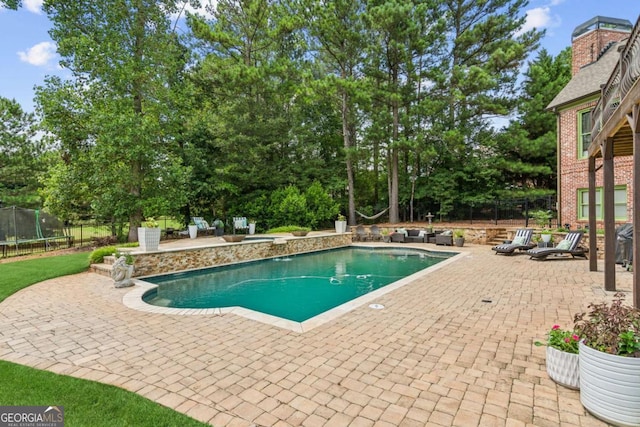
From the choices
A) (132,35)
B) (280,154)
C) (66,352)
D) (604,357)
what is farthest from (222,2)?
(604,357)

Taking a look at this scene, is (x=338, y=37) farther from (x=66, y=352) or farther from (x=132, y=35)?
(x=66, y=352)

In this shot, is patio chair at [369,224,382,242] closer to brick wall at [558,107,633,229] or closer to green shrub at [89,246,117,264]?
brick wall at [558,107,633,229]

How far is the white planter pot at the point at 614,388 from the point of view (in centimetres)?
228

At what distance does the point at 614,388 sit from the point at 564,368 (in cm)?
51

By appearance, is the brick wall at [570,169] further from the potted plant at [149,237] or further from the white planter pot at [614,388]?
the potted plant at [149,237]

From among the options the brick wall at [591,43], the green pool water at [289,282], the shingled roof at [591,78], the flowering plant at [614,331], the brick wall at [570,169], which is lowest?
→ the green pool water at [289,282]

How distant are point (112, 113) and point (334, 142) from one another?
14.3 m

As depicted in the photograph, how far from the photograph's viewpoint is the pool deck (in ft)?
8.34

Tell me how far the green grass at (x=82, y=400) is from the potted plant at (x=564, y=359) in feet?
9.99

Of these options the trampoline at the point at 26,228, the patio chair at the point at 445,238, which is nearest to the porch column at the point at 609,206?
the patio chair at the point at 445,238

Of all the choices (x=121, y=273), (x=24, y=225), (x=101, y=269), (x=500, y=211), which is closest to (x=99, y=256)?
(x=101, y=269)

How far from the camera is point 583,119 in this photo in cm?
1259

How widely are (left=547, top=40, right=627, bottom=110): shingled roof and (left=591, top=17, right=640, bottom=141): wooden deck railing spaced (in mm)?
8010

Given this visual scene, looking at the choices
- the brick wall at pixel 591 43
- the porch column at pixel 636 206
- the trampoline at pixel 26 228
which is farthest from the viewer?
the brick wall at pixel 591 43
